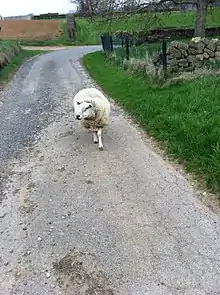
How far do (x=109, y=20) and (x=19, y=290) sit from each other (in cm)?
1908

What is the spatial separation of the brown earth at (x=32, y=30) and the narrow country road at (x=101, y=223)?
42.4 metres

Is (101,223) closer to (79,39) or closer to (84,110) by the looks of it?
(84,110)

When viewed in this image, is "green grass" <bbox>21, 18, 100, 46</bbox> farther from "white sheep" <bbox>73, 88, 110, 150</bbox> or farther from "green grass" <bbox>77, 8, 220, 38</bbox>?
"white sheep" <bbox>73, 88, 110, 150</bbox>

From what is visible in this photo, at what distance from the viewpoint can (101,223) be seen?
4.57 metres

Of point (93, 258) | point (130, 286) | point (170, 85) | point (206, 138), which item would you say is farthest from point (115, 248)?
point (170, 85)

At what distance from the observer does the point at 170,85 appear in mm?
11016

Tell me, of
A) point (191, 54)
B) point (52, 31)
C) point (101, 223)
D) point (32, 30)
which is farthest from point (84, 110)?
point (32, 30)

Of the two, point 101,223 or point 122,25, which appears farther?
point 122,25

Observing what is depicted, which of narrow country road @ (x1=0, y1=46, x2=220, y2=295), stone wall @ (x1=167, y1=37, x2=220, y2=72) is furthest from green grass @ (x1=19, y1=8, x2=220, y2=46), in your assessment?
narrow country road @ (x1=0, y1=46, x2=220, y2=295)

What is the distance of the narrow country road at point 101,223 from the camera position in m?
3.57

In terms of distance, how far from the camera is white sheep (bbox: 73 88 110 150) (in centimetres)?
696

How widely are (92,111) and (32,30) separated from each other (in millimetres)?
47869

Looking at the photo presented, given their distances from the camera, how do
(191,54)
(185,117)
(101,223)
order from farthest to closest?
(191,54), (185,117), (101,223)

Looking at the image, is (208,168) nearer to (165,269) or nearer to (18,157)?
(165,269)
